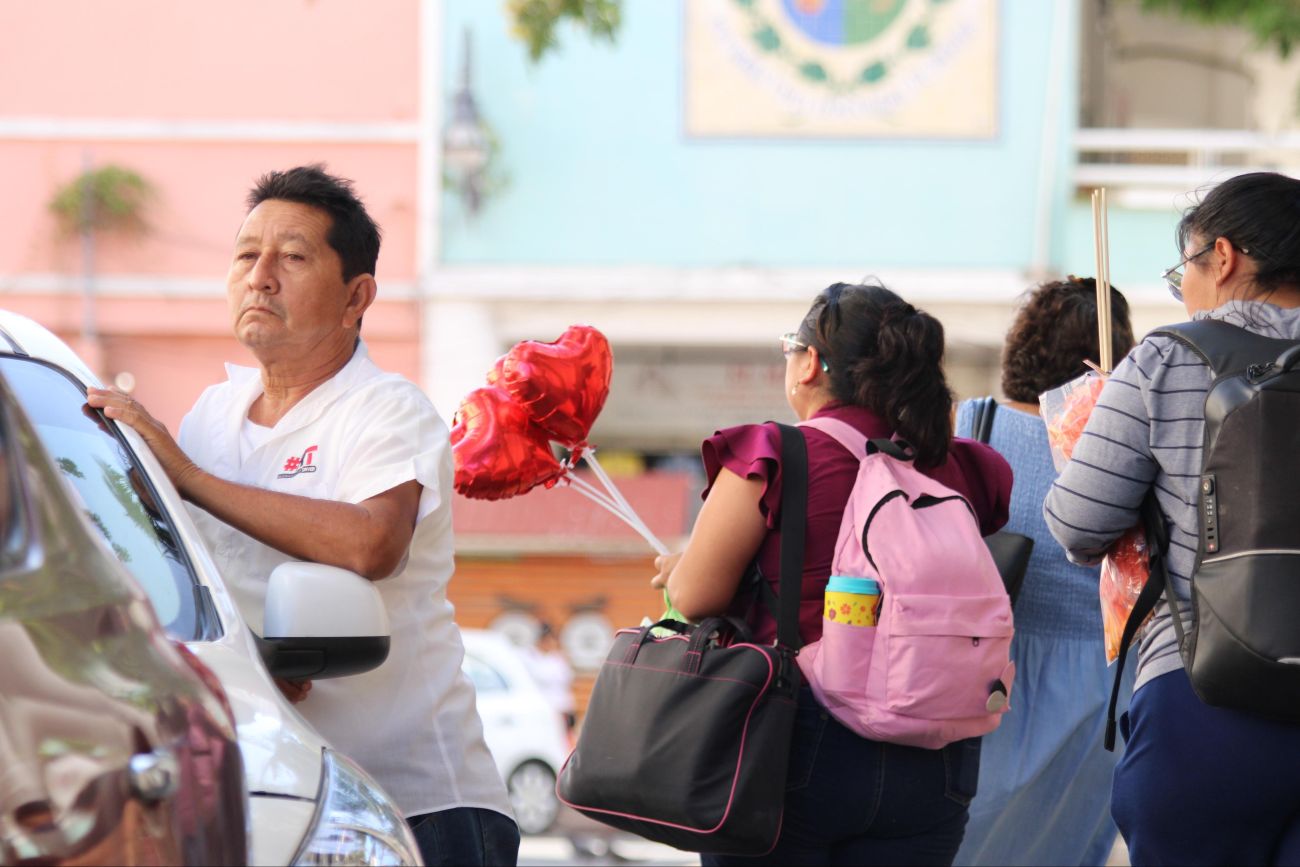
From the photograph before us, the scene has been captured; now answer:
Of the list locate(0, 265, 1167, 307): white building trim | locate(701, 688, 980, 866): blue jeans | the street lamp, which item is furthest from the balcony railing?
locate(701, 688, 980, 866): blue jeans

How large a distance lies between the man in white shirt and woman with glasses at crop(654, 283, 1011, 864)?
0.55 meters

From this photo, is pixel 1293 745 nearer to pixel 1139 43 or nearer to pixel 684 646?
pixel 684 646

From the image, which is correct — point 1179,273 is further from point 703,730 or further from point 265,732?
point 265,732

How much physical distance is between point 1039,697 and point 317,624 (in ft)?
7.45

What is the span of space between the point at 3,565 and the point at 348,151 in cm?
1452

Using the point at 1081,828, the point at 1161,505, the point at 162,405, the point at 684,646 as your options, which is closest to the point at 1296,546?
the point at 1161,505

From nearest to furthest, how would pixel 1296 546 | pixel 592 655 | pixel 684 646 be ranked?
pixel 1296 546
pixel 684 646
pixel 592 655

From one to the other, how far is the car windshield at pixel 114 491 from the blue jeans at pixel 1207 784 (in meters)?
1.59

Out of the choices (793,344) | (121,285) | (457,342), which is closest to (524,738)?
(457,342)

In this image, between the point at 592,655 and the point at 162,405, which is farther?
the point at 592,655

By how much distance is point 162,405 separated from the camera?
16.0 metres

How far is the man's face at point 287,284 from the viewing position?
Answer: 10.7ft

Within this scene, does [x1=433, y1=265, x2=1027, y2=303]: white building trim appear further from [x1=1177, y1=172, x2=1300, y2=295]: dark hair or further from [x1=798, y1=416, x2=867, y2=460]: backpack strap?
[x1=1177, y1=172, x2=1300, y2=295]: dark hair

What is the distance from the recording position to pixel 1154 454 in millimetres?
3096
